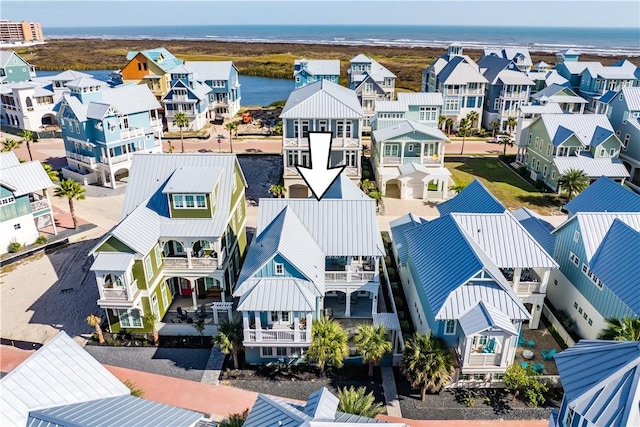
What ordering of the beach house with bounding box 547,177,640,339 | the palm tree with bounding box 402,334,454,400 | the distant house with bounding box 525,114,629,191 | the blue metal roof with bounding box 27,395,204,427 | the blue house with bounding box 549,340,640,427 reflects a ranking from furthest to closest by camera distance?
the distant house with bounding box 525,114,629,191, the beach house with bounding box 547,177,640,339, the palm tree with bounding box 402,334,454,400, the blue metal roof with bounding box 27,395,204,427, the blue house with bounding box 549,340,640,427

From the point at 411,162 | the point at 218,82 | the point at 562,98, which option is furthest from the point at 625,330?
the point at 218,82

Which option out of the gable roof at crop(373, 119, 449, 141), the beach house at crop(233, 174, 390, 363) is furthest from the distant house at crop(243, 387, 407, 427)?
the gable roof at crop(373, 119, 449, 141)

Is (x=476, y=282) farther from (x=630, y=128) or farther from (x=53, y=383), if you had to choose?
(x=630, y=128)

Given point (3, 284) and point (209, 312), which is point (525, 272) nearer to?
point (209, 312)

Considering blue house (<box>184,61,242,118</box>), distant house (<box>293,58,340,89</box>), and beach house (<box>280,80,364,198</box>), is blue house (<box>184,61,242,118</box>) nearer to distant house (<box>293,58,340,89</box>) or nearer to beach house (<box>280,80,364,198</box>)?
distant house (<box>293,58,340,89</box>)

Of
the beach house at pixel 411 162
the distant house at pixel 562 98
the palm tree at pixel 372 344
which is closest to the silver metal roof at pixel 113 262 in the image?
the palm tree at pixel 372 344
